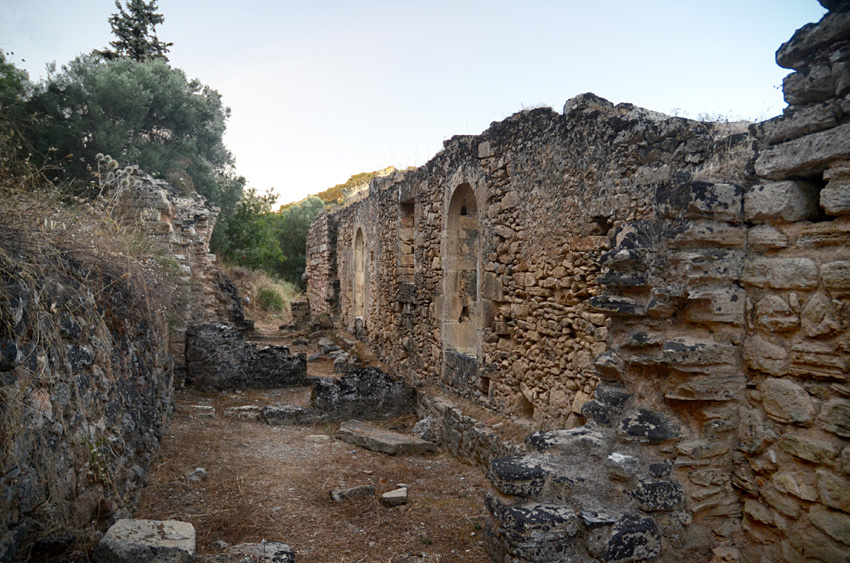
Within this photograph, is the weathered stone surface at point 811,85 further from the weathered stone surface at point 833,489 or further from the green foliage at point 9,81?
the green foliage at point 9,81

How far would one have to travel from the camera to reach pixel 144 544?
267 cm

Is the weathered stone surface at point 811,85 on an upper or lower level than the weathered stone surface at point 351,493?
upper

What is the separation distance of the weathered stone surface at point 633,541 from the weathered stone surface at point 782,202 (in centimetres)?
147

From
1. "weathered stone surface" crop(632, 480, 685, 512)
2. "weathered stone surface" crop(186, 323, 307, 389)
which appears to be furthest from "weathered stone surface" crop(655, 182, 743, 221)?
"weathered stone surface" crop(186, 323, 307, 389)

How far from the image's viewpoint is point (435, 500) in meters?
4.88

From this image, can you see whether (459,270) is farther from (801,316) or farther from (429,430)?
(801,316)

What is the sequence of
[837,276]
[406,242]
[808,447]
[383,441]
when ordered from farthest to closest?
[406,242], [383,441], [808,447], [837,276]

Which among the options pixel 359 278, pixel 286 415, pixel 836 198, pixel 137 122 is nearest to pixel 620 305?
pixel 836 198

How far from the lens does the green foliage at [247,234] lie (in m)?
18.6

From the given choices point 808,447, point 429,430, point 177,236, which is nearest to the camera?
point 808,447

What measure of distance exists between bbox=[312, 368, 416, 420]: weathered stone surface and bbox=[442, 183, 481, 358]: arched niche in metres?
0.99

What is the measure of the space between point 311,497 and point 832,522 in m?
3.71

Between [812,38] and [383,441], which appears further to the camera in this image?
[383,441]

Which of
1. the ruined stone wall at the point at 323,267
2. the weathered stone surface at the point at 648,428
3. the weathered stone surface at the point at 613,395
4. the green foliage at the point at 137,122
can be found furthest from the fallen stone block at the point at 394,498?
the ruined stone wall at the point at 323,267
